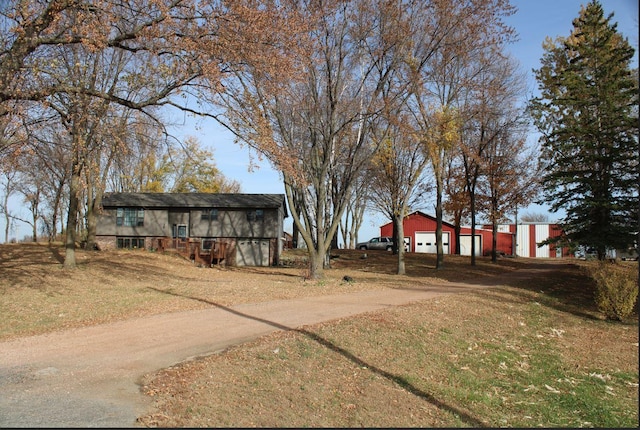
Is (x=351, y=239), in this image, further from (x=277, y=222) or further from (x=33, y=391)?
(x=33, y=391)

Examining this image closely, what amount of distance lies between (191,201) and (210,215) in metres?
1.97

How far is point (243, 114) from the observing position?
13281 millimetres

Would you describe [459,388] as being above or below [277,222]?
below

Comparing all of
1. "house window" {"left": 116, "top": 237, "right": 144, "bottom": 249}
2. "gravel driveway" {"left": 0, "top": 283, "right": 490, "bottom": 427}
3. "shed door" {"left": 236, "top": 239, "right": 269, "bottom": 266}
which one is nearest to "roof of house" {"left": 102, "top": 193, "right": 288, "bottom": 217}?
"house window" {"left": 116, "top": 237, "right": 144, "bottom": 249}

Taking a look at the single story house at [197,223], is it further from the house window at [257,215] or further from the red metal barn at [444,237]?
the red metal barn at [444,237]

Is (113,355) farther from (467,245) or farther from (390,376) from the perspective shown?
(467,245)

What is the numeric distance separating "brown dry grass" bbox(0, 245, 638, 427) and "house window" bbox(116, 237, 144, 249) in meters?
23.0

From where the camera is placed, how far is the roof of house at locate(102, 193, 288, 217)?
38062 mm

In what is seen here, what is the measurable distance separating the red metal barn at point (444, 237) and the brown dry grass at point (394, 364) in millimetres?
41424

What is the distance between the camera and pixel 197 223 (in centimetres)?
3872

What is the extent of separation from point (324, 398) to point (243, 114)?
29.7 feet

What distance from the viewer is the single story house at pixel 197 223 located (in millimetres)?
37844

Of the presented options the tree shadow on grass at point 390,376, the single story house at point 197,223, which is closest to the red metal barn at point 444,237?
the single story house at point 197,223

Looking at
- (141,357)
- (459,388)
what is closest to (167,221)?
(141,357)
